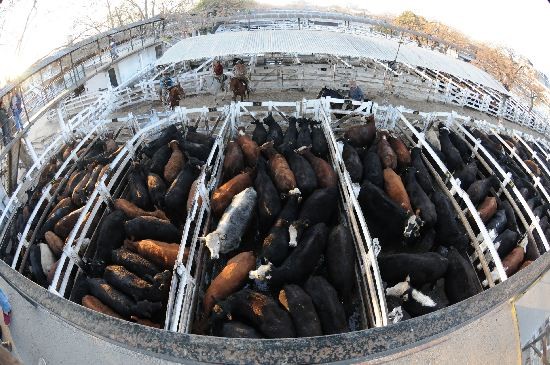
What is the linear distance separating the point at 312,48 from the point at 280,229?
7.82 m

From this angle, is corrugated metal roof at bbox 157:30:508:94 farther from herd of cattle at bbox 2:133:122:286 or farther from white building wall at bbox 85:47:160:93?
herd of cattle at bbox 2:133:122:286

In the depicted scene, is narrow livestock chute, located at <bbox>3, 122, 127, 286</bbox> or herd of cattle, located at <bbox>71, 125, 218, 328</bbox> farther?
narrow livestock chute, located at <bbox>3, 122, 127, 286</bbox>

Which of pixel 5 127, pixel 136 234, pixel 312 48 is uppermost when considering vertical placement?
pixel 312 48

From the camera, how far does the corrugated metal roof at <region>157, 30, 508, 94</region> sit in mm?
13219

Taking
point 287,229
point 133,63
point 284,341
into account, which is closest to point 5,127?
point 287,229

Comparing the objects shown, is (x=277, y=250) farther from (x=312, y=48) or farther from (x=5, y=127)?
(x=312, y=48)

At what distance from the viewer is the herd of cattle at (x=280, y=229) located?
21.5ft

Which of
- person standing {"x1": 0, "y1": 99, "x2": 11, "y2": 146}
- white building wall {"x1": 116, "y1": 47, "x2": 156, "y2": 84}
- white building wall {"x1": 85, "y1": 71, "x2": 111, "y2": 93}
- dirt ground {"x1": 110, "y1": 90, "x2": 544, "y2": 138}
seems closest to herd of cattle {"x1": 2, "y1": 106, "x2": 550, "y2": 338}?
person standing {"x1": 0, "y1": 99, "x2": 11, "y2": 146}

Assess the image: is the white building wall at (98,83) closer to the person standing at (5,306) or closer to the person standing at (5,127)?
the person standing at (5,127)

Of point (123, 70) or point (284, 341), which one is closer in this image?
point (284, 341)

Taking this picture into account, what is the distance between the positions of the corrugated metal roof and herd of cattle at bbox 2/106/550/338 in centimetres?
346

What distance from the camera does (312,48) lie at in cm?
1325

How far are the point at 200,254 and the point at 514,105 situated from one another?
14575 millimetres

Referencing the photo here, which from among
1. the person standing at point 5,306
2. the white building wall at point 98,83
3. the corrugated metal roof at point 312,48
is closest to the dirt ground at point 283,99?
the corrugated metal roof at point 312,48
